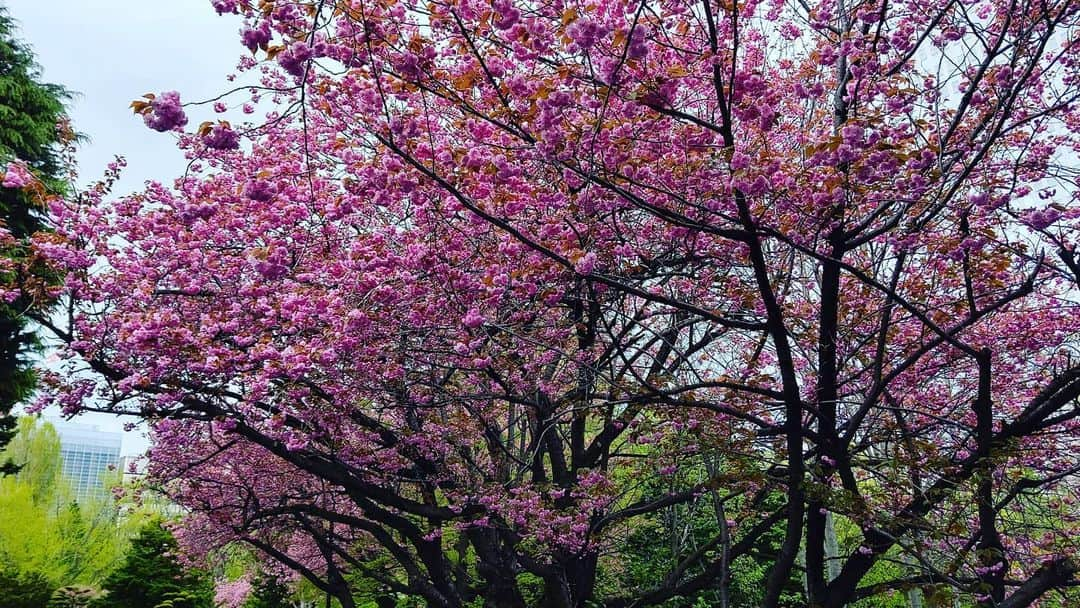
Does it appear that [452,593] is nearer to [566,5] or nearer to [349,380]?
[349,380]

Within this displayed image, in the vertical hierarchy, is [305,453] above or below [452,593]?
above

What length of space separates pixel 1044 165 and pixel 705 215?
6.12 feet

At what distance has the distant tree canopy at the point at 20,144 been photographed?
13.7 metres

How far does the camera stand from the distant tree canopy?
13.7 meters

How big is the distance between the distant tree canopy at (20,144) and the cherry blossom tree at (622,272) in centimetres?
847

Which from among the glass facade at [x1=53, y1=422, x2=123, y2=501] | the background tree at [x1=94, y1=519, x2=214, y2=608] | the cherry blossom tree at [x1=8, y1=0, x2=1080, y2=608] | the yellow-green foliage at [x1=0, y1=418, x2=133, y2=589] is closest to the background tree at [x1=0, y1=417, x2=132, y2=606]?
the yellow-green foliage at [x1=0, y1=418, x2=133, y2=589]

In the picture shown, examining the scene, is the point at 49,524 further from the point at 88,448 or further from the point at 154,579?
the point at 88,448

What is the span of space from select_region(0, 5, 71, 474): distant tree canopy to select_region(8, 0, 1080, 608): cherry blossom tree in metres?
8.47

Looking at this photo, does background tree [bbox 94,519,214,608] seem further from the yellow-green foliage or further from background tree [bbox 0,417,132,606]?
the yellow-green foliage

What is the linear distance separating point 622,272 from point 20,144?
14.1 m

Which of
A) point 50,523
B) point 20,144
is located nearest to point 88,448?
point 50,523

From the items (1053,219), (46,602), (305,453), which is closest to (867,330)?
(1053,219)

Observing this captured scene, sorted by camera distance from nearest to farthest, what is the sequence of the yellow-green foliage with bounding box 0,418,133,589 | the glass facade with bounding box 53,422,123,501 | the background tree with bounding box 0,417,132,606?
1. the background tree with bounding box 0,417,132,606
2. the yellow-green foliage with bounding box 0,418,133,589
3. the glass facade with bounding box 53,422,123,501

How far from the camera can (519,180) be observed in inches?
201
